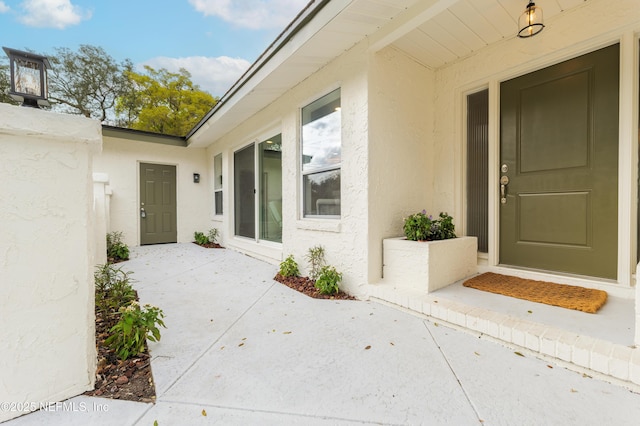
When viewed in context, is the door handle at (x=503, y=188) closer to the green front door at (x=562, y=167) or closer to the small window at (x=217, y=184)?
the green front door at (x=562, y=167)

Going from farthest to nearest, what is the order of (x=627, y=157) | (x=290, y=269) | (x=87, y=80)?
(x=87, y=80) < (x=290, y=269) < (x=627, y=157)

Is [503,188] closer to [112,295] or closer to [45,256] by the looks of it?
[45,256]

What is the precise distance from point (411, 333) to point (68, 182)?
2304 millimetres

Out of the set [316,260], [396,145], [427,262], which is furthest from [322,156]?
[427,262]

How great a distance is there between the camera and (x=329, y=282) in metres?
2.95

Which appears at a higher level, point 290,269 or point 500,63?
point 500,63

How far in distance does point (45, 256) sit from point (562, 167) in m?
3.90

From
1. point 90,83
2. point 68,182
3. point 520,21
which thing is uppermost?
point 90,83

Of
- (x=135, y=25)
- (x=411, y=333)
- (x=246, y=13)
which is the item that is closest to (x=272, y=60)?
(x=411, y=333)

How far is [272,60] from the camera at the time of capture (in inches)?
128

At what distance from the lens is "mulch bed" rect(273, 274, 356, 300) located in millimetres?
2890

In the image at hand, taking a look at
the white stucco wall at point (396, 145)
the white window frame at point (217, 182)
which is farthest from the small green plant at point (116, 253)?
the white stucco wall at point (396, 145)

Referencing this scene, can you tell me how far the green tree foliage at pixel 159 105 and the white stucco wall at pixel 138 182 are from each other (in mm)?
5164

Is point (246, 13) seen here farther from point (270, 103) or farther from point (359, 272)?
point (359, 272)
